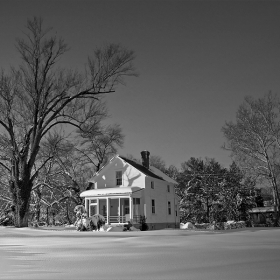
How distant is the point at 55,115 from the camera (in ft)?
78.4

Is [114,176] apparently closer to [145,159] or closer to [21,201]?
[145,159]

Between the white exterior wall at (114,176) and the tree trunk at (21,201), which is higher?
the white exterior wall at (114,176)

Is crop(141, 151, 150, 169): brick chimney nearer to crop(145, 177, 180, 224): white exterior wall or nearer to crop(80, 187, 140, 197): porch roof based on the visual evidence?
crop(145, 177, 180, 224): white exterior wall

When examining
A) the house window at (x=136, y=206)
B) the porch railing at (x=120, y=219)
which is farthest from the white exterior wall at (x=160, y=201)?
the porch railing at (x=120, y=219)

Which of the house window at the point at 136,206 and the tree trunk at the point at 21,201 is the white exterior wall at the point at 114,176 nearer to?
the house window at the point at 136,206

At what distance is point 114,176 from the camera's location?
101 ft

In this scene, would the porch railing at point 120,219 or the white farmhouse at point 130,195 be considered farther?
the white farmhouse at point 130,195

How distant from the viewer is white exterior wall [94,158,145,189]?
96.9 feet

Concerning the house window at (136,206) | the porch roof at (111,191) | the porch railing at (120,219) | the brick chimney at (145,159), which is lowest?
the porch railing at (120,219)

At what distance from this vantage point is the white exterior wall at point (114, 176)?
2953 cm

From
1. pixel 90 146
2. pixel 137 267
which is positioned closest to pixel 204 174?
pixel 90 146

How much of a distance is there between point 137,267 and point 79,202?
3138 centimetres

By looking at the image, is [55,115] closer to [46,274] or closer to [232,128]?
[232,128]

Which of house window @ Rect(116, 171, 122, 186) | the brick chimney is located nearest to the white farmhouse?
house window @ Rect(116, 171, 122, 186)
